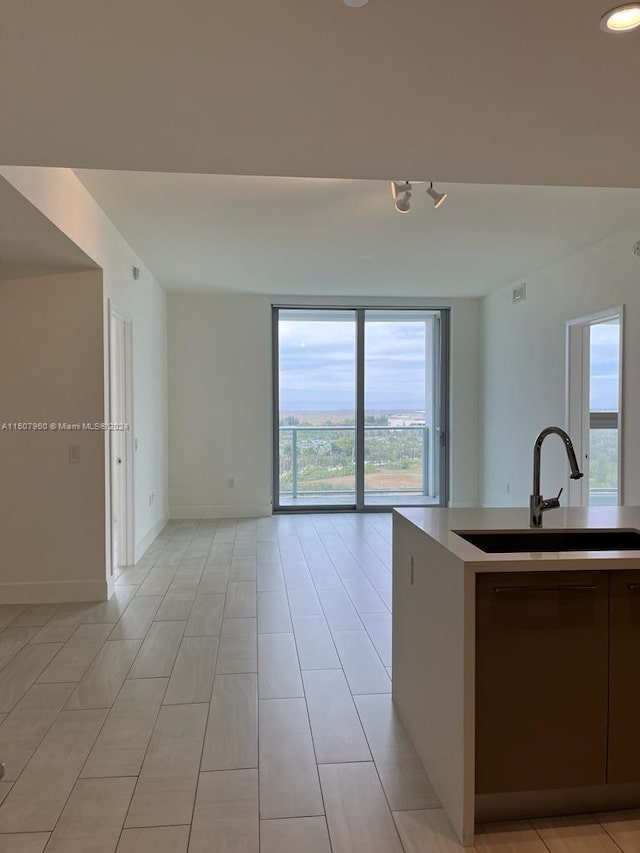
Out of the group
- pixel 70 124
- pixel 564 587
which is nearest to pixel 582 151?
pixel 564 587

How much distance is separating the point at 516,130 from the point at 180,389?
5.55m

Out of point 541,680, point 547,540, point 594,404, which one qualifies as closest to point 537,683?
point 541,680

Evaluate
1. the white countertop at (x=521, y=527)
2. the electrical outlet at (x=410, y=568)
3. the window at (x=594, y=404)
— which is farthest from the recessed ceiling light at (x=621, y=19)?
the window at (x=594, y=404)

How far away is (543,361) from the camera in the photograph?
226 inches

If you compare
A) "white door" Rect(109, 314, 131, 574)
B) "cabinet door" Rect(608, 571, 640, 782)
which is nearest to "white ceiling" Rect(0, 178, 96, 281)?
"white door" Rect(109, 314, 131, 574)

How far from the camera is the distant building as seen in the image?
7.62 m

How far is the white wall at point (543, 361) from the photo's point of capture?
428 cm

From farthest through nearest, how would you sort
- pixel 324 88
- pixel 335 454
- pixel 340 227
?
1. pixel 335 454
2. pixel 340 227
3. pixel 324 88

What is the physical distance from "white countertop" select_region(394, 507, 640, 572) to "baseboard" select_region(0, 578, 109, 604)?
101 inches

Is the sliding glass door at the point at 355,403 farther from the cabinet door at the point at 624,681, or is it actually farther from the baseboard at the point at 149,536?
the cabinet door at the point at 624,681

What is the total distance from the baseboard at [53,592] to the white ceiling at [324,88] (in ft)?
9.24

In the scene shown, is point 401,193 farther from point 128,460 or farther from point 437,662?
point 128,460

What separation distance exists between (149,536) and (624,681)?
4784 millimetres

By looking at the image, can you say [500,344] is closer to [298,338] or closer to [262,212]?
[298,338]
